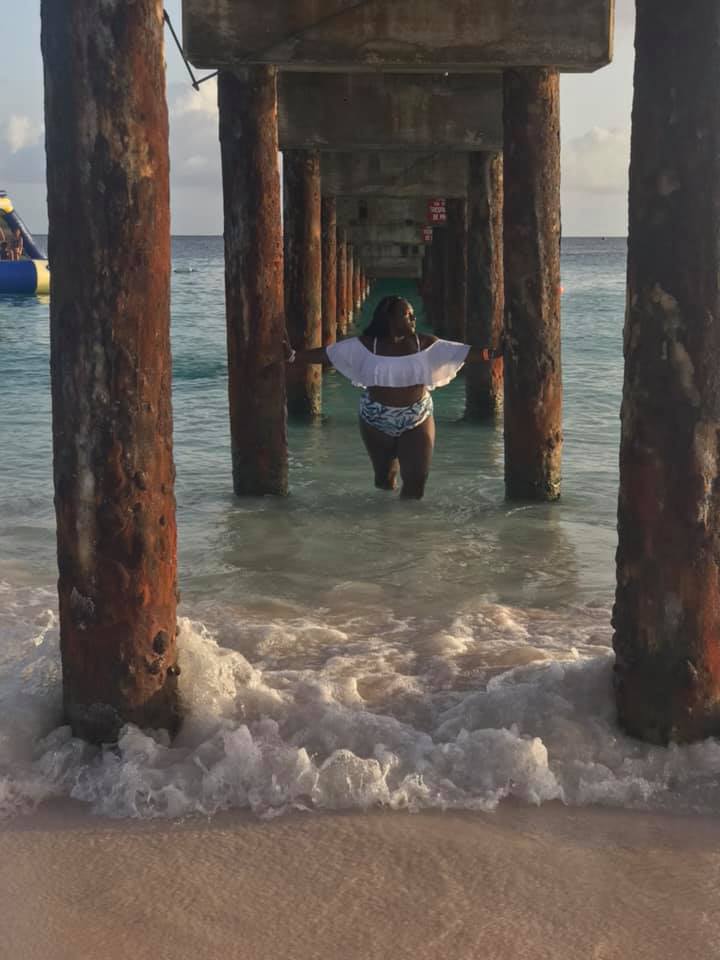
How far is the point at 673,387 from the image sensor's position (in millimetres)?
3502

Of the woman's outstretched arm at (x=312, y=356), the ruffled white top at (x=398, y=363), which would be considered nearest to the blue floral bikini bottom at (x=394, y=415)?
the ruffled white top at (x=398, y=363)

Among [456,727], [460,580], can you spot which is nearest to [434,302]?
[460,580]

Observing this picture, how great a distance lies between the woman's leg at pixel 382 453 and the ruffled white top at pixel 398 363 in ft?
1.36

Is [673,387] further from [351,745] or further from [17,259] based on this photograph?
[17,259]

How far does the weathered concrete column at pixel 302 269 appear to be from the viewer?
11.0 m

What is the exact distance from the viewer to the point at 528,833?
3250mm

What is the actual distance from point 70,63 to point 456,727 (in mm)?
2268

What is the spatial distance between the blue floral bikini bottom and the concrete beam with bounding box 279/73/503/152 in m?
3.69

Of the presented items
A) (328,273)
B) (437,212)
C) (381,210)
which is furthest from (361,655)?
(381,210)

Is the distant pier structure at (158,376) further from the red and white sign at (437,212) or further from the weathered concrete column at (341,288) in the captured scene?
the weathered concrete column at (341,288)

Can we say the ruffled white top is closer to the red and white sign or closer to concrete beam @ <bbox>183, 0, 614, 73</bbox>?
concrete beam @ <bbox>183, 0, 614, 73</bbox>

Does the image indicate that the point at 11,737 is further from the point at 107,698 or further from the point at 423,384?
the point at 423,384

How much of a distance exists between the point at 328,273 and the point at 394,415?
30.7 feet

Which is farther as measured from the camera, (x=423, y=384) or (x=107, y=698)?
(x=423, y=384)
